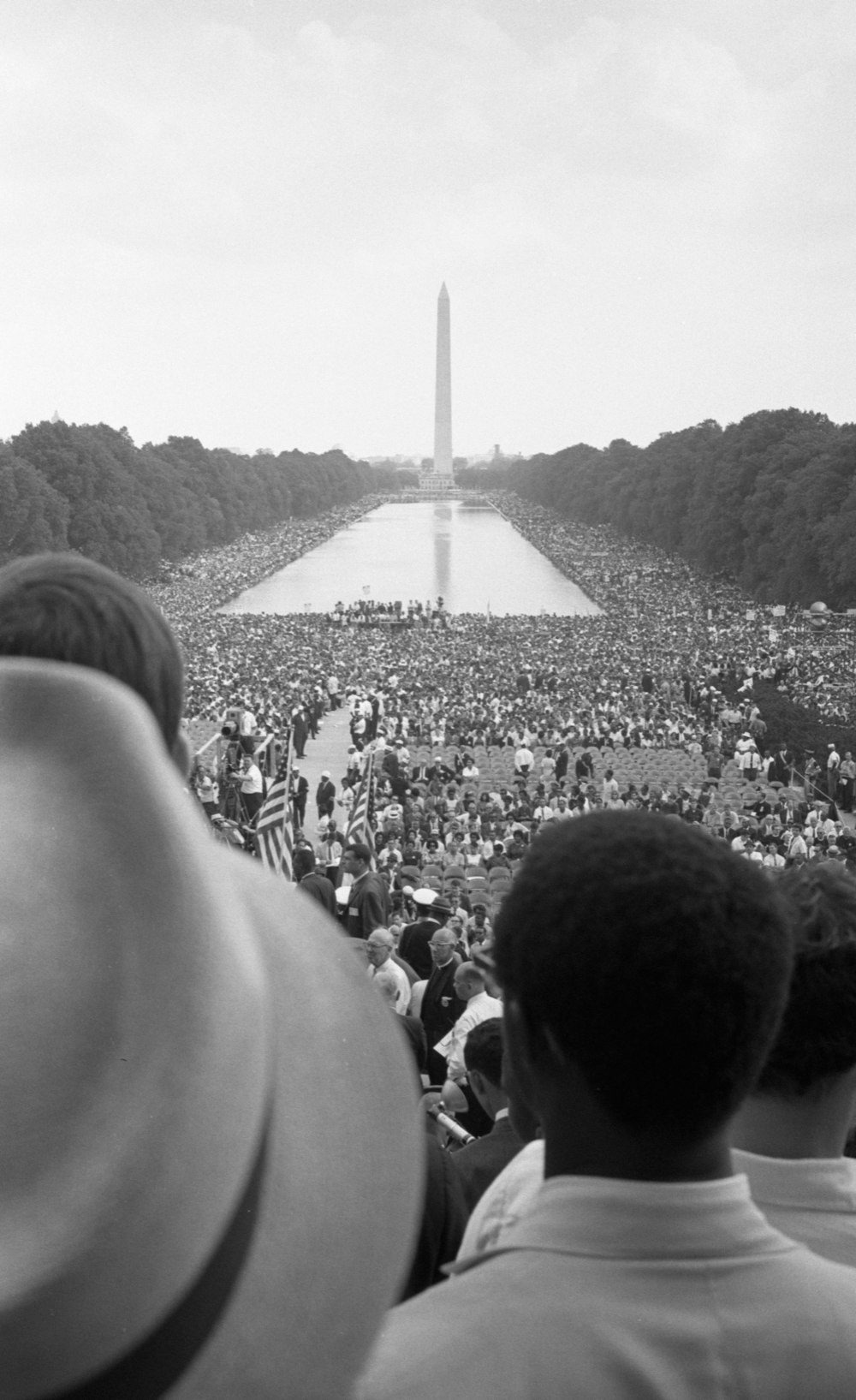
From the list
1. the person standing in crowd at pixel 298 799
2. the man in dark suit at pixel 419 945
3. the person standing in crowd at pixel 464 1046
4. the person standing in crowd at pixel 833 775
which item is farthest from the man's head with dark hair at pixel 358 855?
the person standing in crowd at pixel 833 775

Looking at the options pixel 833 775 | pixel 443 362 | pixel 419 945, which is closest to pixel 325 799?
pixel 833 775

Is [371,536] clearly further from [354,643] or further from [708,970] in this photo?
[708,970]

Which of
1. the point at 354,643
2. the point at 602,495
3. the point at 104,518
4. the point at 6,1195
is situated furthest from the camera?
the point at 602,495

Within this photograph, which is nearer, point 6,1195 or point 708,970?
point 6,1195

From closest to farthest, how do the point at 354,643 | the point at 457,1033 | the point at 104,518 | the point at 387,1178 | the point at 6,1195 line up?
the point at 6,1195
the point at 387,1178
the point at 457,1033
the point at 354,643
the point at 104,518

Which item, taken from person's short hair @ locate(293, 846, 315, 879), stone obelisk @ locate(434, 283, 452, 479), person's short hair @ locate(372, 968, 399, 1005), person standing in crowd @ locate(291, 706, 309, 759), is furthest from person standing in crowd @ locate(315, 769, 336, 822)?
stone obelisk @ locate(434, 283, 452, 479)

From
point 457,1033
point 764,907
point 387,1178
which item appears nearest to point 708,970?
point 764,907
